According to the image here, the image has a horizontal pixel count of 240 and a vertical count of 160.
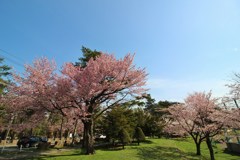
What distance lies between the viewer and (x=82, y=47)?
2742 cm

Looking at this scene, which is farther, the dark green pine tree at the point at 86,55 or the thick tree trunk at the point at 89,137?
the dark green pine tree at the point at 86,55

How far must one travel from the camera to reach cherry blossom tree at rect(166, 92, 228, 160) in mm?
18219

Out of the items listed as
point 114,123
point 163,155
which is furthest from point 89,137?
point 163,155

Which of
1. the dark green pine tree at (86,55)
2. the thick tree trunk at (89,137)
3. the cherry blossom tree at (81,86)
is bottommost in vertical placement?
the thick tree trunk at (89,137)

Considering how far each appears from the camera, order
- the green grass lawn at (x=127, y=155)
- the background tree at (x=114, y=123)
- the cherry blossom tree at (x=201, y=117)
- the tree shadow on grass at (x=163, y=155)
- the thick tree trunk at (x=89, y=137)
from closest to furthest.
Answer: the green grass lawn at (x=127, y=155)
the thick tree trunk at (x=89, y=137)
the tree shadow on grass at (x=163, y=155)
the cherry blossom tree at (x=201, y=117)
the background tree at (x=114, y=123)

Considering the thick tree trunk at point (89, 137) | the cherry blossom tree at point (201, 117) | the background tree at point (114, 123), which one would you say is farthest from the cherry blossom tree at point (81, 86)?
the cherry blossom tree at point (201, 117)

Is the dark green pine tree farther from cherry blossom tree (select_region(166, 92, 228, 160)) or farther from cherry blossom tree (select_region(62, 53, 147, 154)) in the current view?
cherry blossom tree (select_region(166, 92, 228, 160))

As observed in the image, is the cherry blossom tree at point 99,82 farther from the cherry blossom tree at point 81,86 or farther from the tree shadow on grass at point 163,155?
the tree shadow on grass at point 163,155

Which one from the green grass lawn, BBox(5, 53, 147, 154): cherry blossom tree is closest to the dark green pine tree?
BBox(5, 53, 147, 154): cherry blossom tree

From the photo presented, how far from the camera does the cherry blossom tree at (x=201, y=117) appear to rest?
1822 centimetres

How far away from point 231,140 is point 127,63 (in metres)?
20.0

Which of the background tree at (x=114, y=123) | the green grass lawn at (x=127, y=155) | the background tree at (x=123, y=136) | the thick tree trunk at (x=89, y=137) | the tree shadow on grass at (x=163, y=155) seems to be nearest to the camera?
A: the green grass lawn at (x=127, y=155)

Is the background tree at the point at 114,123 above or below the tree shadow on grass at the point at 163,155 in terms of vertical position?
above

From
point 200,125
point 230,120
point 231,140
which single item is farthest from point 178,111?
point 231,140
